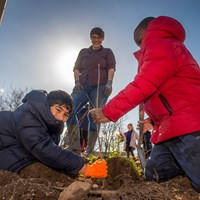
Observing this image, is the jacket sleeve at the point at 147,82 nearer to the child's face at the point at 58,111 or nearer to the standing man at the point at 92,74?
the child's face at the point at 58,111

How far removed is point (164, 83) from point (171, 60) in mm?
218

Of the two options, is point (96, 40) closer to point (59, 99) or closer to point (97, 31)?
point (97, 31)

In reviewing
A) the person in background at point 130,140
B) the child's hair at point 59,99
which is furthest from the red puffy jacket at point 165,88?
the person in background at point 130,140

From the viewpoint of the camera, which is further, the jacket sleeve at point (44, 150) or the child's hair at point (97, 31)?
the child's hair at point (97, 31)

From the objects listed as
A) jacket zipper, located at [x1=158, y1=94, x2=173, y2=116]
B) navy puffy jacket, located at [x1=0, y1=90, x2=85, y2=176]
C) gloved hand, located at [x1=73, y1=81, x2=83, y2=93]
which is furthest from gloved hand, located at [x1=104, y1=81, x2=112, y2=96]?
jacket zipper, located at [x1=158, y1=94, x2=173, y2=116]

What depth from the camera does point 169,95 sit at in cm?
234

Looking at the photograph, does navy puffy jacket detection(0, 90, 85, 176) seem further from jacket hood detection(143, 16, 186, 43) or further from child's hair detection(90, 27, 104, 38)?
child's hair detection(90, 27, 104, 38)

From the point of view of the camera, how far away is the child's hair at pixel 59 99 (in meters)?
2.49

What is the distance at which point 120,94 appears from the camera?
7.45 feet

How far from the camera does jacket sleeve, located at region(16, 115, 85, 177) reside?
227 cm

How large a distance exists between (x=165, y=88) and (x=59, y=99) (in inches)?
37.1

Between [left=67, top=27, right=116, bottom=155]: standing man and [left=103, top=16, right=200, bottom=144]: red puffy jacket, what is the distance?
2.15 meters

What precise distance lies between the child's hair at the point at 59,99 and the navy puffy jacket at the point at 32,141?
0.18 ft

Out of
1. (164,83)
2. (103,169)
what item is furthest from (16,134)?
(164,83)
